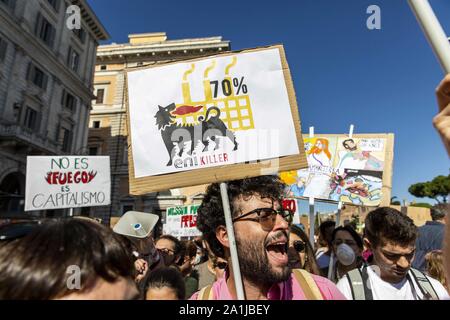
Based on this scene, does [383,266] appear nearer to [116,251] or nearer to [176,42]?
[116,251]

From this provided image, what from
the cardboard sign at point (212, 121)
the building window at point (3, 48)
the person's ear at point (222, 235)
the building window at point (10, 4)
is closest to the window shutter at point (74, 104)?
the building window at point (3, 48)

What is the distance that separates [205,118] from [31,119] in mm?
24718

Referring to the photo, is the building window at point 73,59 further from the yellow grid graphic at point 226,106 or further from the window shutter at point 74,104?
the yellow grid graphic at point 226,106

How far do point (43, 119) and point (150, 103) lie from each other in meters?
25.3

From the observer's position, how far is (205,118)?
2.02 meters

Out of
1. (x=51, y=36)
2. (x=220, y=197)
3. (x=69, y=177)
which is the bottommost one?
(x=220, y=197)

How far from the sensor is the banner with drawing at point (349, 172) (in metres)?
5.70

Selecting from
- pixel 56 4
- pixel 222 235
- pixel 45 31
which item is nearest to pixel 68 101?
pixel 45 31

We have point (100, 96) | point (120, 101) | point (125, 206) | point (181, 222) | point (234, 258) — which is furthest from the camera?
A: point (100, 96)

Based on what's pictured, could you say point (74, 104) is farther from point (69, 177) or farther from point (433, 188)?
point (433, 188)

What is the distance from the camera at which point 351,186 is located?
5.76m

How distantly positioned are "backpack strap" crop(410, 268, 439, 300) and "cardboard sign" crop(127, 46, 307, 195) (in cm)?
118

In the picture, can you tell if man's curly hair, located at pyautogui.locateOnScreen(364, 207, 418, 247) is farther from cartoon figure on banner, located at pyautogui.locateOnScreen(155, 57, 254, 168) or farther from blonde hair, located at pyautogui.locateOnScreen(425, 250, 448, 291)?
cartoon figure on banner, located at pyautogui.locateOnScreen(155, 57, 254, 168)

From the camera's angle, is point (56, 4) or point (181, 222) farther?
point (56, 4)
